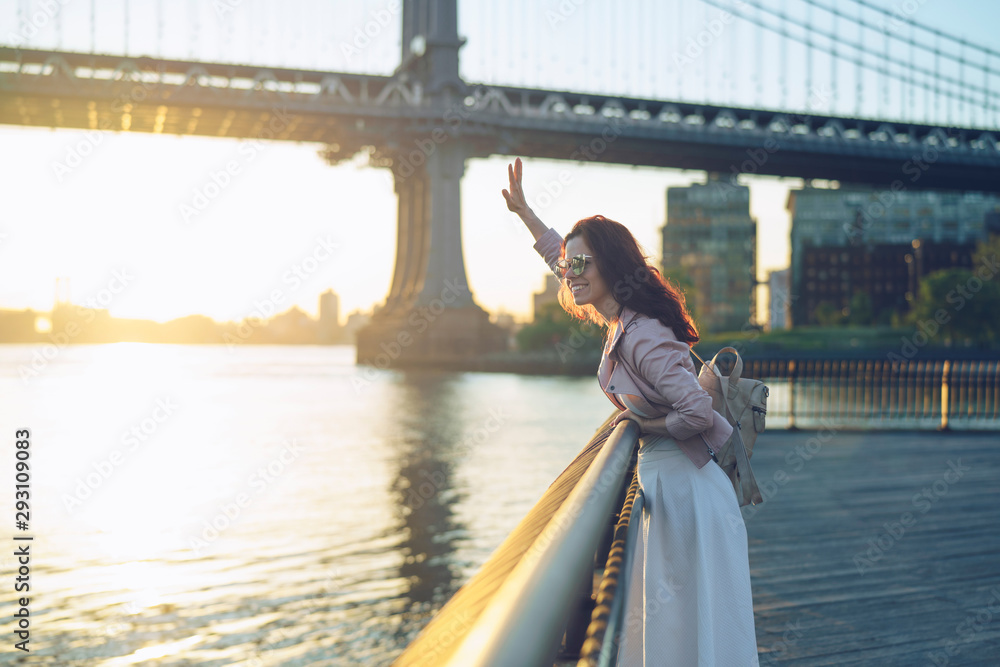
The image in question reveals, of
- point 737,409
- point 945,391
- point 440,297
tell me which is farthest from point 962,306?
point 737,409

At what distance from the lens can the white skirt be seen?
6.95 ft

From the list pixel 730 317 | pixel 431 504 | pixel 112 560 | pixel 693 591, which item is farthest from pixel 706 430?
pixel 730 317

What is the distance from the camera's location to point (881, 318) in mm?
101875

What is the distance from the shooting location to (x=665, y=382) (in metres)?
2.14

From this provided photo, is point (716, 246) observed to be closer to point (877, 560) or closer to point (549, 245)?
point (877, 560)

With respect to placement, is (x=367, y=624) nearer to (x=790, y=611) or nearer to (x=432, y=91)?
(x=790, y=611)

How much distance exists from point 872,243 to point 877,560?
11355 cm

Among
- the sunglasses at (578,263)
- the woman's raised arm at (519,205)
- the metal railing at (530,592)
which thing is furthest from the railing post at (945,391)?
the metal railing at (530,592)

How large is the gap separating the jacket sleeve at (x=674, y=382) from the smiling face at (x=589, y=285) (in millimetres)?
172

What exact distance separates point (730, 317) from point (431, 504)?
12368cm

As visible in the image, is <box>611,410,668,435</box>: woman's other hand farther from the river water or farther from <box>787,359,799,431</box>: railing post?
<box>787,359,799,431</box>: railing post

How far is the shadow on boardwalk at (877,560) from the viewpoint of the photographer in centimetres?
372
